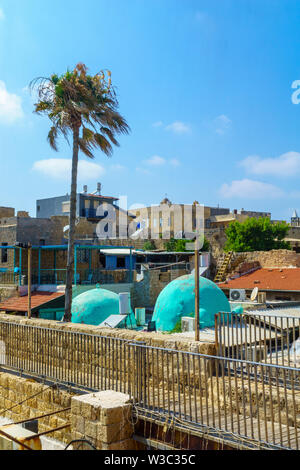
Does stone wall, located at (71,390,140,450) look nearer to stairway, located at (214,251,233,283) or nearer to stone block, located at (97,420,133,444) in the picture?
stone block, located at (97,420,133,444)

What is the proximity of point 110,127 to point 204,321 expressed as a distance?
8.15 metres

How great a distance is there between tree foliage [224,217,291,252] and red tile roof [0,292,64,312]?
26728 mm

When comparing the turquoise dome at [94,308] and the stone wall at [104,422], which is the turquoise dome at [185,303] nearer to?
the turquoise dome at [94,308]

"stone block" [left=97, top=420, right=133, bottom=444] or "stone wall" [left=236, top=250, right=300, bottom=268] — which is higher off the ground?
"stone wall" [left=236, top=250, right=300, bottom=268]

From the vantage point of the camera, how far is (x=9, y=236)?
30359mm

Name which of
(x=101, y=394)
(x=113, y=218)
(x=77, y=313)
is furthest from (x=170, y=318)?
(x=113, y=218)

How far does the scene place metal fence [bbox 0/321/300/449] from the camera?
211 inches

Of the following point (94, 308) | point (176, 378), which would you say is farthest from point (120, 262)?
point (176, 378)

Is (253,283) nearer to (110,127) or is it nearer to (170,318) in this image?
(170,318)

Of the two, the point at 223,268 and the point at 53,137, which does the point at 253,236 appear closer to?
the point at 223,268

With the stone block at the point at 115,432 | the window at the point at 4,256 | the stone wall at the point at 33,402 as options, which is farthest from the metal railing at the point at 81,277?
the stone block at the point at 115,432

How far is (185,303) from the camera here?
16.9m

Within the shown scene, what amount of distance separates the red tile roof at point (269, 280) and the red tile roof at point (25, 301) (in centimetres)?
1136

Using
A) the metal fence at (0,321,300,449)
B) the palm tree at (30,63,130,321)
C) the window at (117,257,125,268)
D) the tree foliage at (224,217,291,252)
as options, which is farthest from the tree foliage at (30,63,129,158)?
the tree foliage at (224,217,291,252)
